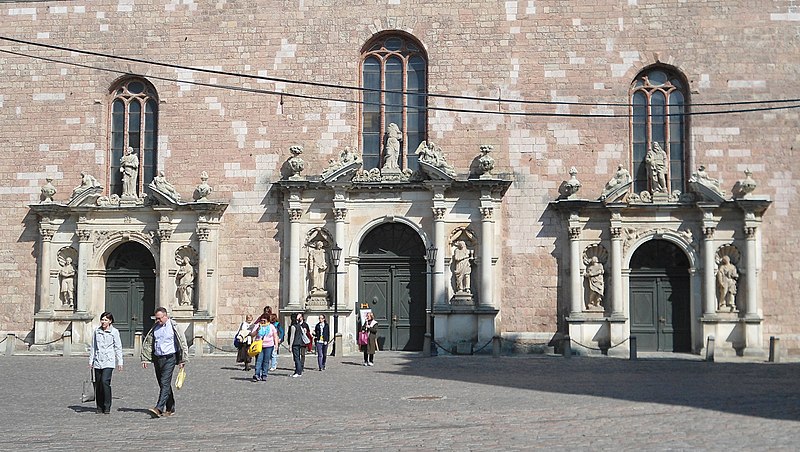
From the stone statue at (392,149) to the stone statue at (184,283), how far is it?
6225 millimetres

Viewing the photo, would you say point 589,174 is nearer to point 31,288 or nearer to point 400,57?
point 400,57

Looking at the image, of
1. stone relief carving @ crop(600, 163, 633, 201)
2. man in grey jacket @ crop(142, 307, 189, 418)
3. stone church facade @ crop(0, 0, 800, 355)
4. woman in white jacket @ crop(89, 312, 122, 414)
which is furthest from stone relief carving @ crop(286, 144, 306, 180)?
man in grey jacket @ crop(142, 307, 189, 418)

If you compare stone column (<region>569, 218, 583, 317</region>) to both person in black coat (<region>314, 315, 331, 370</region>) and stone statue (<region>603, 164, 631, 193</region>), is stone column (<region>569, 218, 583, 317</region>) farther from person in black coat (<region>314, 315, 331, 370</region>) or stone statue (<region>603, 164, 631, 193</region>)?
person in black coat (<region>314, 315, 331, 370</region>)

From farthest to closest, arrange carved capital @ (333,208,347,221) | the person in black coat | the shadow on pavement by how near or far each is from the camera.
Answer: carved capital @ (333,208,347,221)
the person in black coat
the shadow on pavement

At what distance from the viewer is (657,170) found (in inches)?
1156

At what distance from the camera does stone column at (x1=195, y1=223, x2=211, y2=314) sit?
29.8 m

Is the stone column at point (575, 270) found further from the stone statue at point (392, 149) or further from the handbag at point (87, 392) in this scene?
the handbag at point (87, 392)

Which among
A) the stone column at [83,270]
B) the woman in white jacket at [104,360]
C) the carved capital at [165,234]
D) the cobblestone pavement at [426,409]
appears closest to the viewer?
the cobblestone pavement at [426,409]

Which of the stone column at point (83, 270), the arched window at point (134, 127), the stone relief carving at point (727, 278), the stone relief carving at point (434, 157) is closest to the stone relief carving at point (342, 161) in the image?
the stone relief carving at point (434, 157)

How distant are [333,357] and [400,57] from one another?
28.9 feet

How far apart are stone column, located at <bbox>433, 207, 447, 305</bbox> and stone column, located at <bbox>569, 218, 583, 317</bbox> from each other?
345 centimetres

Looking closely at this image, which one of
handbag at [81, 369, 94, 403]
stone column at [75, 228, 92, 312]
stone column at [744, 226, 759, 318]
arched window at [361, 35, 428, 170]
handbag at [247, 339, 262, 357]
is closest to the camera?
handbag at [81, 369, 94, 403]

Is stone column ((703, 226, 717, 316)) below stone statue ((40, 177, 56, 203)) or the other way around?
below

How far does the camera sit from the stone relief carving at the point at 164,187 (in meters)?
30.0
